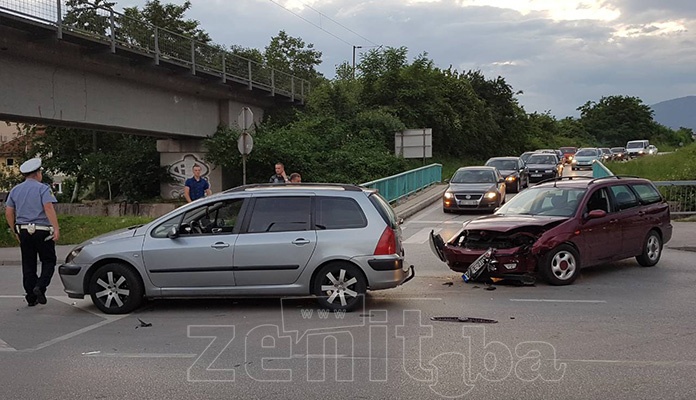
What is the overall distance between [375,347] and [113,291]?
3.67 metres

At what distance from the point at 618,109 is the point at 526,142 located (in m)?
48.7

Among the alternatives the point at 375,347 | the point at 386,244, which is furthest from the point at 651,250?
the point at 375,347

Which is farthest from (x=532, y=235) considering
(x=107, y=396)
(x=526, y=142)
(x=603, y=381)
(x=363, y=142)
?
(x=526, y=142)

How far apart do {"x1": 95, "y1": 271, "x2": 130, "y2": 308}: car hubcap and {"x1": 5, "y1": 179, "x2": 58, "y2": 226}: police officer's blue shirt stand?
1214 mm

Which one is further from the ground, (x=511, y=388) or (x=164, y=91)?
(x=164, y=91)

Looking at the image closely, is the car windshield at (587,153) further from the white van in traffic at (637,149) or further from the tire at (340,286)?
the tire at (340,286)

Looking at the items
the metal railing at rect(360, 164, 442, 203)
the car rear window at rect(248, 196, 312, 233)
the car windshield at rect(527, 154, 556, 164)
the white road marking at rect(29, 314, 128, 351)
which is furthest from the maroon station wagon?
the car windshield at rect(527, 154, 556, 164)

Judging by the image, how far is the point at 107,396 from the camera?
Answer: 5.30 meters

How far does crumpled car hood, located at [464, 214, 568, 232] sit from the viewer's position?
32.4ft

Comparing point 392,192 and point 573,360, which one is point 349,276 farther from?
point 392,192

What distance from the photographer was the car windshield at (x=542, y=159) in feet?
112

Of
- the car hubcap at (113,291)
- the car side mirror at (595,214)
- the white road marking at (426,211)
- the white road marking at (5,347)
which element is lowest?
the white road marking at (5,347)

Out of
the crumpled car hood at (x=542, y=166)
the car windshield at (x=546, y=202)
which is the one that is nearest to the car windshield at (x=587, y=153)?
the crumpled car hood at (x=542, y=166)

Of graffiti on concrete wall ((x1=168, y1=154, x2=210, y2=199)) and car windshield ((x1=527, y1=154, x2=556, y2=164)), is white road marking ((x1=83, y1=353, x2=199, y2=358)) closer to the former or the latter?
graffiti on concrete wall ((x1=168, y1=154, x2=210, y2=199))
